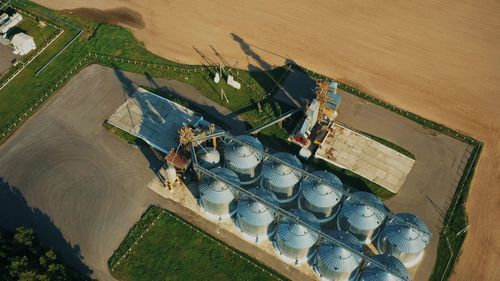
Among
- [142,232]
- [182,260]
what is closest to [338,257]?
[182,260]

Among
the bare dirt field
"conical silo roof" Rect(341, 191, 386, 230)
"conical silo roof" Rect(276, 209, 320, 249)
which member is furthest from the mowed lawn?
the bare dirt field

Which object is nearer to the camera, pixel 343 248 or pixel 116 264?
pixel 343 248

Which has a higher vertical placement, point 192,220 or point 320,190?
point 320,190

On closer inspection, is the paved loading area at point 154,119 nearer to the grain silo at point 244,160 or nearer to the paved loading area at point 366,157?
the grain silo at point 244,160

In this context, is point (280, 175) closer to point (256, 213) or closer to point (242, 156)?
point (242, 156)

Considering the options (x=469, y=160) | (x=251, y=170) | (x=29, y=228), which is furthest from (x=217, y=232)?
(x=469, y=160)

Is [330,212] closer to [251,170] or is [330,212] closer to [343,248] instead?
[343,248]
